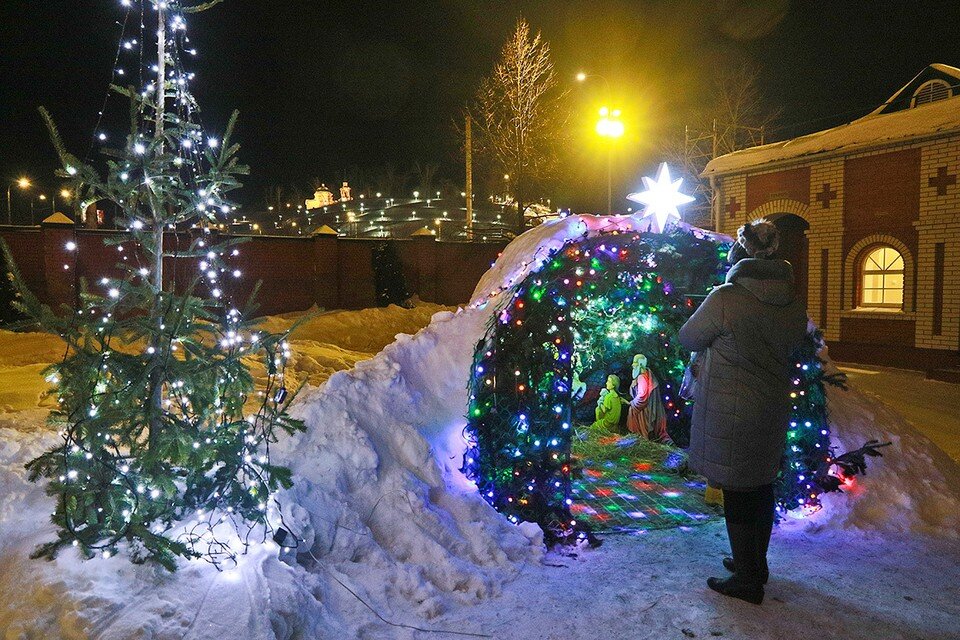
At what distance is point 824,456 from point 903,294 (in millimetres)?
11056

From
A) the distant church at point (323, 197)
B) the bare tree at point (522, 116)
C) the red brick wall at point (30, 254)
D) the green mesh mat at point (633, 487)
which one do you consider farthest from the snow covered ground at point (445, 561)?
the distant church at point (323, 197)

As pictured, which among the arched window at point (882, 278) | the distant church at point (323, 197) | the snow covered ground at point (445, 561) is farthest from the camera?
the distant church at point (323, 197)

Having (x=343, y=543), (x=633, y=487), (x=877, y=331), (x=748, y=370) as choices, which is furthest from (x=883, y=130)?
(x=343, y=543)

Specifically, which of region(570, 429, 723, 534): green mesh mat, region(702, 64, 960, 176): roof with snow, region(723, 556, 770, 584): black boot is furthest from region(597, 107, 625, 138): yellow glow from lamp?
region(723, 556, 770, 584): black boot

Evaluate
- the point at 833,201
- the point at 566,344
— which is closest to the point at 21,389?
the point at 566,344

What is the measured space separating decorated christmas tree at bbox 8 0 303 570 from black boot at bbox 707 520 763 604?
9.28 ft

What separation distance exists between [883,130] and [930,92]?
15.8ft

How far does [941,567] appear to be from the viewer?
4.45 meters

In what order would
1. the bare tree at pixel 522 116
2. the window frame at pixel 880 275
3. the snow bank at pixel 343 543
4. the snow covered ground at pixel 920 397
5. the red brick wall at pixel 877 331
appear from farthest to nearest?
the bare tree at pixel 522 116, the window frame at pixel 880 275, the red brick wall at pixel 877 331, the snow covered ground at pixel 920 397, the snow bank at pixel 343 543

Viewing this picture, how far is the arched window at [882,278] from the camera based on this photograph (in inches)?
566

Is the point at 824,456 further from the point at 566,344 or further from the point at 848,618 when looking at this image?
the point at 566,344

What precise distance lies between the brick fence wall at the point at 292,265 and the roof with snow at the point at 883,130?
Result: 1102cm

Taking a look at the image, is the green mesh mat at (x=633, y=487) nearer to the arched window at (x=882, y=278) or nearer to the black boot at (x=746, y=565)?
the black boot at (x=746, y=565)

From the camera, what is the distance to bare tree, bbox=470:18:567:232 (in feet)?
76.0
